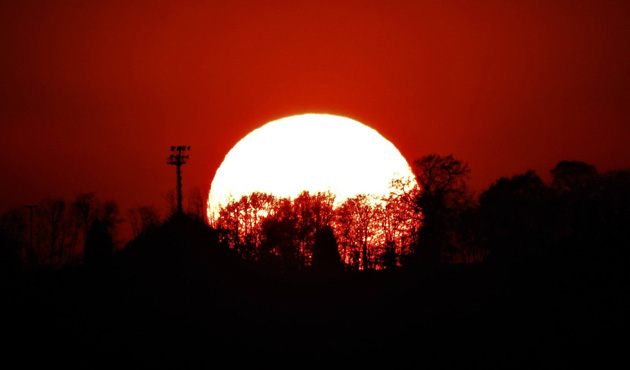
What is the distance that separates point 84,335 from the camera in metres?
29.1

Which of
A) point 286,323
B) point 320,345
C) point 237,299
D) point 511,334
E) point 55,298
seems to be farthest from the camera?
point 237,299

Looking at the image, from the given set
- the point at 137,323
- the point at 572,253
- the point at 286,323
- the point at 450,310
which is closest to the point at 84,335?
the point at 137,323

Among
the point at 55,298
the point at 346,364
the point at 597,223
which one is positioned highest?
the point at 597,223

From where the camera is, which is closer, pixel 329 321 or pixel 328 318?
pixel 329 321

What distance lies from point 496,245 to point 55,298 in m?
35.1

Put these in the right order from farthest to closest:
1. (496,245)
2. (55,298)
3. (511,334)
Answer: (496,245) → (55,298) → (511,334)

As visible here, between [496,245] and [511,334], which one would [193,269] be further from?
[496,245]

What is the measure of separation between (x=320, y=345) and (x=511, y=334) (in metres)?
7.45

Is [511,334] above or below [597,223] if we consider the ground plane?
below

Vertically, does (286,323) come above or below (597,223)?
below

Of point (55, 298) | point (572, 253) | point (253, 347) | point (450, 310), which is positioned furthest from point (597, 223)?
point (55, 298)

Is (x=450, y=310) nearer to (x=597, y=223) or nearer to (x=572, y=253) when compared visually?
(x=572, y=253)

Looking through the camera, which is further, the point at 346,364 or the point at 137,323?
the point at 137,323

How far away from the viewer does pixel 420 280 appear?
3369 cm
